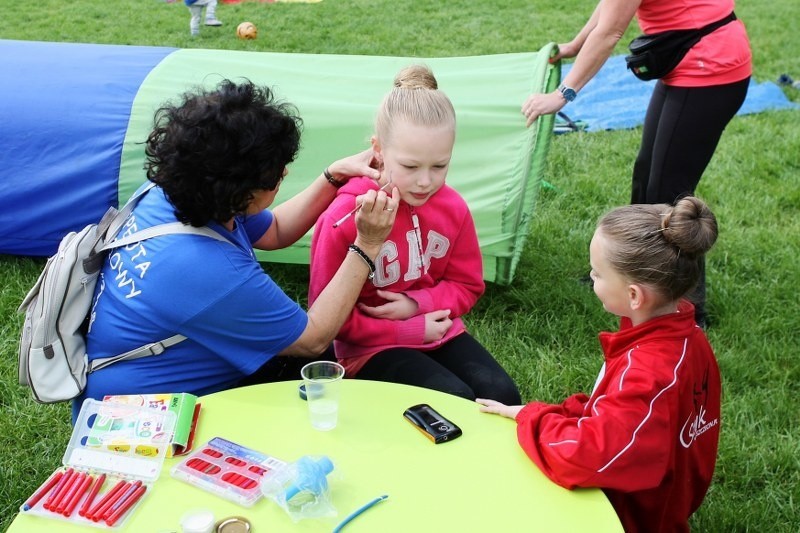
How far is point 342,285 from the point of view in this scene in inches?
86.3

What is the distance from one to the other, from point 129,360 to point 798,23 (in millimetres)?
9132

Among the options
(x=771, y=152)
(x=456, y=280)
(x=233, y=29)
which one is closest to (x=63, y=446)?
(x=456, y=280)

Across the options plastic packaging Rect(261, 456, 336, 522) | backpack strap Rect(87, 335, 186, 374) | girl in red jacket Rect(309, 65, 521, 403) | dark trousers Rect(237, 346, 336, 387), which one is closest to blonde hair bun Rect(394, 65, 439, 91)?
girl in red jacket Rect(309, 65, 521, 403)

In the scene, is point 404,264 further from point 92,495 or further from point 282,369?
point 92,495

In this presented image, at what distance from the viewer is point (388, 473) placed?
1702mm

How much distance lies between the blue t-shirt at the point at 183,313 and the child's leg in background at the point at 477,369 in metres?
0.59

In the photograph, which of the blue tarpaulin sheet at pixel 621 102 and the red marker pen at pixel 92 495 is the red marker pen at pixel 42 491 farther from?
the blue tarpaulin sheet at pixel 621 102

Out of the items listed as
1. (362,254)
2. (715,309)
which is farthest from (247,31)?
(362,254)

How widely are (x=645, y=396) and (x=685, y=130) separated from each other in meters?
1.87

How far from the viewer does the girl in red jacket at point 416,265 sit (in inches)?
89.6

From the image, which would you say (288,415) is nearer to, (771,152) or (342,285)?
(342,285)

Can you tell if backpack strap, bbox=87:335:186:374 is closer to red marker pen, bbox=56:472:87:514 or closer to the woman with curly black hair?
the woman with curly black hair

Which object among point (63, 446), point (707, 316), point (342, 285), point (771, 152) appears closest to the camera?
point (342, 285)

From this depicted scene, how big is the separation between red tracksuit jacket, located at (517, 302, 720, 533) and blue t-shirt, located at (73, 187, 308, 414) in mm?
702
